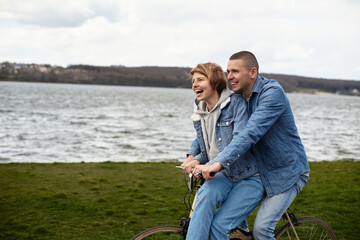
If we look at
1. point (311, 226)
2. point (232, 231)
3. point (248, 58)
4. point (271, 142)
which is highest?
point (248, 58)

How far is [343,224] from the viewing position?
271 inches

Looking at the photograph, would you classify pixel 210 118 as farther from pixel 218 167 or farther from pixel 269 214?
pixel 269 214

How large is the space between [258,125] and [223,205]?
823mm

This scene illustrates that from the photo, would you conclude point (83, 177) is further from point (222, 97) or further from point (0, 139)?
point (0, 139)

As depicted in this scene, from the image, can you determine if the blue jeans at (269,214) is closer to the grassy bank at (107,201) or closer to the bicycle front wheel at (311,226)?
the bicycle front wheel at (311,226)

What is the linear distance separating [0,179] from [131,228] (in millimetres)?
5454

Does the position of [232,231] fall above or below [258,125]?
below

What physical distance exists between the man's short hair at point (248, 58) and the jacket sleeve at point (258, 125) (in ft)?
1.08

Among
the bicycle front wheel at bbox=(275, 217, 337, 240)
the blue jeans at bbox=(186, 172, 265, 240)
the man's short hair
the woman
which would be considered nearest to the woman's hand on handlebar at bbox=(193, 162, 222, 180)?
the woman

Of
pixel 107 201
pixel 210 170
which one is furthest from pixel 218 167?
pixel 107 201

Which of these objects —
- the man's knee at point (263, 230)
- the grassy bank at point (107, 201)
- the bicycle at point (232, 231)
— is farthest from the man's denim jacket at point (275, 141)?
the grassy bank at point (107, 201)

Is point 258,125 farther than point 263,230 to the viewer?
No

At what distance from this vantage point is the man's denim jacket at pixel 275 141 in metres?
3.22

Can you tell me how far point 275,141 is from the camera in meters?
3.37
